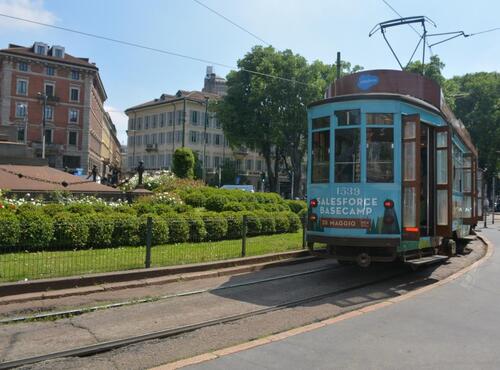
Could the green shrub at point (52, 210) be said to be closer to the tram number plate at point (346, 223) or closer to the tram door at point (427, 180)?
the tram number plate at point (346, 223)

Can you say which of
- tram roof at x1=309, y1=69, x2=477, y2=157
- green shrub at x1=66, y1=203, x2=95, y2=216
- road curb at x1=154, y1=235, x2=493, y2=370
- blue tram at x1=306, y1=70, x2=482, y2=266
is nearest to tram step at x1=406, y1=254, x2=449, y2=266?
blue tram at x1=306, y1=70, x2=482, y2=266

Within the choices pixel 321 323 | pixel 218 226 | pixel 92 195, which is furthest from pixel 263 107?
pixel 321 323

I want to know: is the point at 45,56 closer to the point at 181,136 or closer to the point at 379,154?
the point at 181,136

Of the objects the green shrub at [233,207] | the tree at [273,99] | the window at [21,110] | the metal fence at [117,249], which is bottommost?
the metal fence at [117,249]

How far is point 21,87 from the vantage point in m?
69.6

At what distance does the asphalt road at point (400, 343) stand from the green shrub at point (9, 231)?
6.51m

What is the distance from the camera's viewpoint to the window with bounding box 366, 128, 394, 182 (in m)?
8.98

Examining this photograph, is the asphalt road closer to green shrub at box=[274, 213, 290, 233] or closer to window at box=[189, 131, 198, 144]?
green shrub at box=[274, 213, 290, 233]

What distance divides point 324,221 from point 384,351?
4087mm

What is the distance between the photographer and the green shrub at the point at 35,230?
10218 millimetres

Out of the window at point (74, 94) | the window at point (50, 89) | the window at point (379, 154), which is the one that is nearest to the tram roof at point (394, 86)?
the window at point (379, 154)

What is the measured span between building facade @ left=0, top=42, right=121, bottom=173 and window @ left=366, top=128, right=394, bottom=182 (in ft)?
216

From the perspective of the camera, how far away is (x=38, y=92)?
71000 mm

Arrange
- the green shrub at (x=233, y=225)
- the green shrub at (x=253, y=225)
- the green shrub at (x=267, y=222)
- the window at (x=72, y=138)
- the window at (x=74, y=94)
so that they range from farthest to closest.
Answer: the window at (x=72, y=138) → the window at (x=74, y=94) → the green shrub at (x=267, y=222) → the green shrub at (x=253, y=225) → the green shrub at (x=233, y=225)
